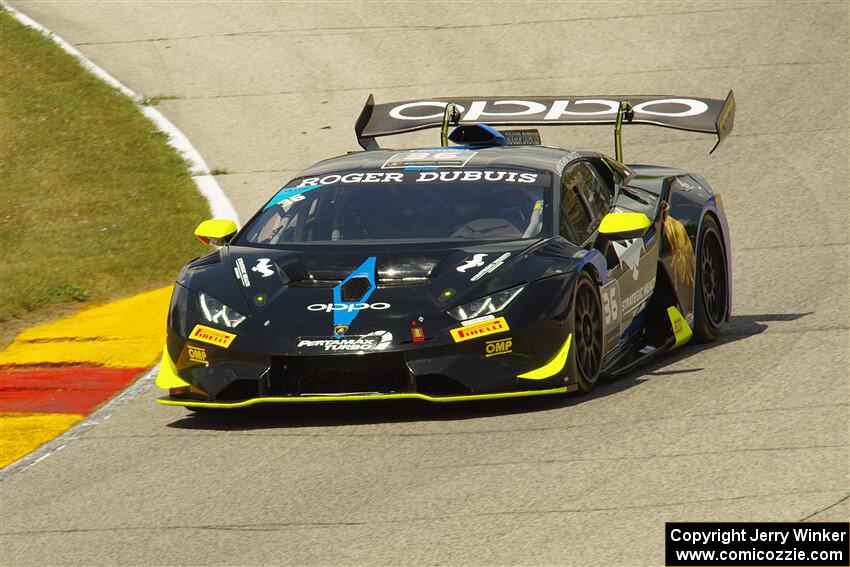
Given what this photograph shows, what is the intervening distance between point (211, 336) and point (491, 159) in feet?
7.03

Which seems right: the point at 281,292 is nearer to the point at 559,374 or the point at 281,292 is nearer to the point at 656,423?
the point at 559,374

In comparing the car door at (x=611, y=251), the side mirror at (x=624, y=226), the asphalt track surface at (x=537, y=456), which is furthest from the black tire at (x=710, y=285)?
the side mirror at (x=624, y=226)

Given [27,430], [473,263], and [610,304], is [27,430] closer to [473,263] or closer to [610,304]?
[473,263]

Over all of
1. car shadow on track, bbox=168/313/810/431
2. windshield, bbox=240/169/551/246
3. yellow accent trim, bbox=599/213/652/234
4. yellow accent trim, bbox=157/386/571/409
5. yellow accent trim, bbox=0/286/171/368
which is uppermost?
windshield, bbox=240/169/551/246

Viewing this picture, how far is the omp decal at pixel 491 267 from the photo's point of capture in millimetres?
7543

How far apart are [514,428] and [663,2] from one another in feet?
43.9

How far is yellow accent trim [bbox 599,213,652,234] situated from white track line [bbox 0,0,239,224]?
5577 millimetres

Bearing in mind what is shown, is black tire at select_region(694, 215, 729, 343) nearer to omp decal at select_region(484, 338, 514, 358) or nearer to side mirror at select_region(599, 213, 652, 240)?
side mirror at select_region(599, 213, 652, 240)

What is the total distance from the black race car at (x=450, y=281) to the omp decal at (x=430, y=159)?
0.06ft

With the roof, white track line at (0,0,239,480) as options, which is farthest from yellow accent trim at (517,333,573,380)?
white track line at (0,0,239,480)

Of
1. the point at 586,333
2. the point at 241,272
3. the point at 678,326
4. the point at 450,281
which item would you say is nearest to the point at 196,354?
the point at 241,272

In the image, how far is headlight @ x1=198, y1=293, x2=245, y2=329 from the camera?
7.61 m

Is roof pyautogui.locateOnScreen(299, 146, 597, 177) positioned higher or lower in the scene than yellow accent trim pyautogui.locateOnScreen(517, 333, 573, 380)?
higher

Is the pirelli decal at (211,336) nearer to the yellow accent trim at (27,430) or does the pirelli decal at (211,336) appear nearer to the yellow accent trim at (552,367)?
the yellow accent trim at (27,430)
